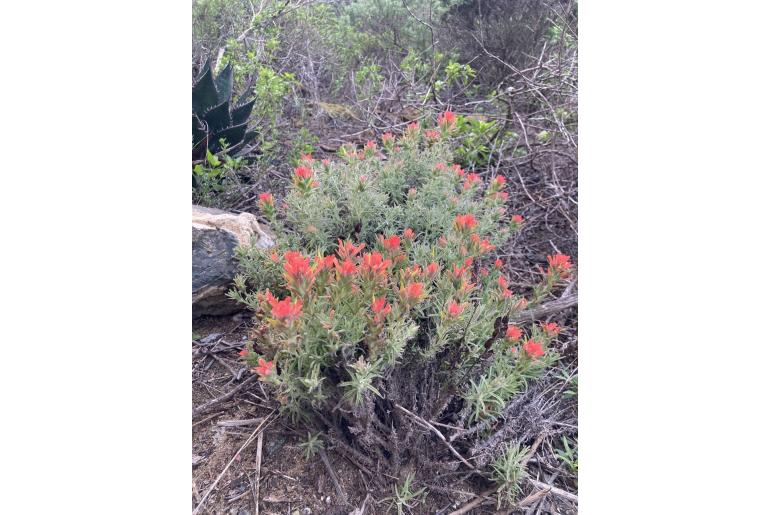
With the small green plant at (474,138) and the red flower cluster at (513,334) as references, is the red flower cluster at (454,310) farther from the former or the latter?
the small green plant at (474,138)

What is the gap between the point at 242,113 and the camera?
5.78 ft

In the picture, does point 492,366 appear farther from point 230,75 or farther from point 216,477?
point 230,75

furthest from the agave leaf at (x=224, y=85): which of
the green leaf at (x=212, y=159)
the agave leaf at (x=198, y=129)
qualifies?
the green leaf at (x=212, y=159)

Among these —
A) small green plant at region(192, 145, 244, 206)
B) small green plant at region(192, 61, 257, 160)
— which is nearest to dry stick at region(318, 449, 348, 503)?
small green plant at region(192, 145, 244, 206)

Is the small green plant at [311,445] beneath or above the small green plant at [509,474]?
above

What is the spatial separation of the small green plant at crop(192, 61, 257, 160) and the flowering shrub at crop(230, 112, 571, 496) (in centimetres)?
38

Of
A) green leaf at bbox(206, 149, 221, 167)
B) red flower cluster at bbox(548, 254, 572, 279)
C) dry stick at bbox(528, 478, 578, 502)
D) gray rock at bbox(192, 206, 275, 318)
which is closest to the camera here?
dry stick at bbox(528, 478, 578, 502)

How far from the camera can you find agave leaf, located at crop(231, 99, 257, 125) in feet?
5.72

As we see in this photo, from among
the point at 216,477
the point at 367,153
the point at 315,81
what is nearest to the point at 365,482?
the point at 216,477

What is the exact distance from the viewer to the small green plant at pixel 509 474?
1.04 meters

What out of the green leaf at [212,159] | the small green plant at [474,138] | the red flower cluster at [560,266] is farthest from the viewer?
the small green plant at [474,138]

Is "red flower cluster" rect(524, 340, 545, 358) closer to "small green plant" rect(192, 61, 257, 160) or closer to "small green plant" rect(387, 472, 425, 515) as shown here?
"small green plant" rect(387, 472, 425, 515)

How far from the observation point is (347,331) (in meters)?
0.94
